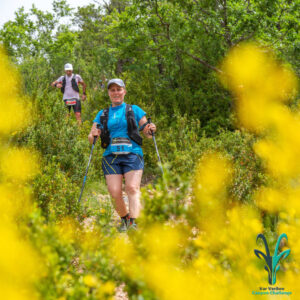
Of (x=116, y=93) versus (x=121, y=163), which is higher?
(x=116, y=93)

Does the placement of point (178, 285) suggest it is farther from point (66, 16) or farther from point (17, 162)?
point (66, 16)

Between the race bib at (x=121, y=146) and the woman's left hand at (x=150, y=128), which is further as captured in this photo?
the woman's left hand at (x=150, y=128)

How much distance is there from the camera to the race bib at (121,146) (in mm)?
3340

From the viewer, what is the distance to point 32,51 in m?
19.8

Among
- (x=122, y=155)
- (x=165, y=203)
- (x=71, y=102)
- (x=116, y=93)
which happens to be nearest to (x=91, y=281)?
(x=165, y=203)

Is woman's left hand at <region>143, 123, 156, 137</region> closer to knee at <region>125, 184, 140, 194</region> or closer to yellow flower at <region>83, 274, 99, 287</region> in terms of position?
knee at <region>125, 184, 140, 194</region>

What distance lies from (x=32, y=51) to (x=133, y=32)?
14.7 metres

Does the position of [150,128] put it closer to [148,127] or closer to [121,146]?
[148,127]

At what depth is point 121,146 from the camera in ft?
11.0

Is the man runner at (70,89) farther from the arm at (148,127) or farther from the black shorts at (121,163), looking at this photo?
the black shorts at (121,163)

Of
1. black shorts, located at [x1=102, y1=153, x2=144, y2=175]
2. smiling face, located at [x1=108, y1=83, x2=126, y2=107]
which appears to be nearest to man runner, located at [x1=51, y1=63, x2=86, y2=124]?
smiling face, located at [x1=108, y1=83, x2=126, y2=107]

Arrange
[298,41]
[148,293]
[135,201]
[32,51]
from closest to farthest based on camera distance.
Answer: [148,293] → [135,201] → [298,41] → [32,51]

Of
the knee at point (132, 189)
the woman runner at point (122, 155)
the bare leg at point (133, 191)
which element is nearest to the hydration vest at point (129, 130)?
the woman runner at point (122, 155)

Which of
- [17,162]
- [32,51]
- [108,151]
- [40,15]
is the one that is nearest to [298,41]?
[108,151]
